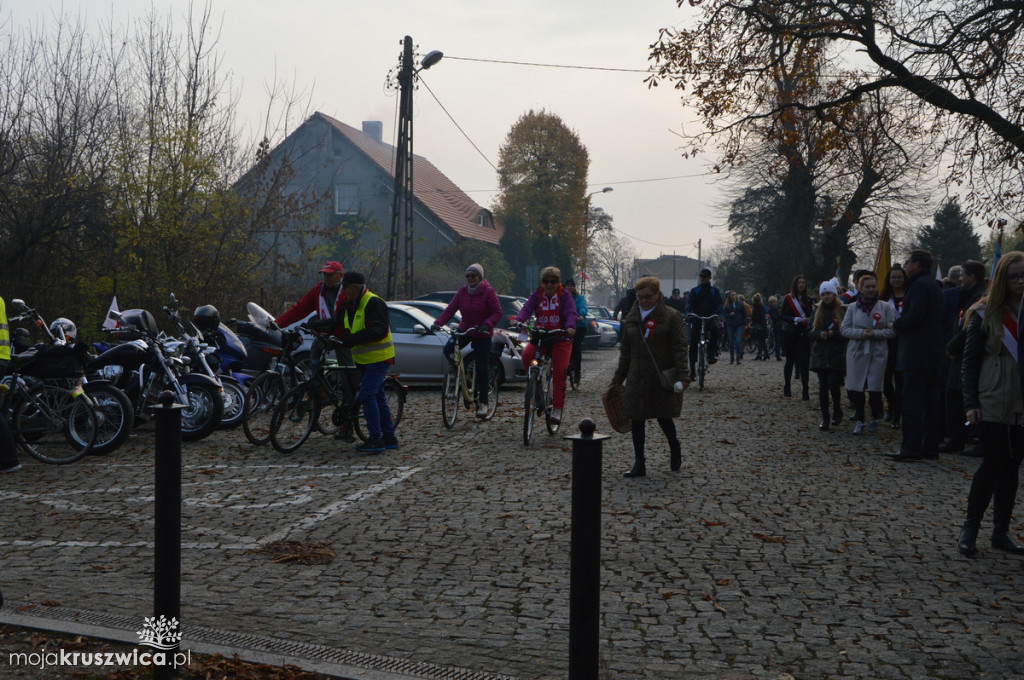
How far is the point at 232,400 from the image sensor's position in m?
11.8

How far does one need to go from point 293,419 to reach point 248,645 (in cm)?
598

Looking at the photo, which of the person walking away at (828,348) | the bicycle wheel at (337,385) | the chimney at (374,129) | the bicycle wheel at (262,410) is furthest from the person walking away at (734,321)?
the chimney at (374,129)

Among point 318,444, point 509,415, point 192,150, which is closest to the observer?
point 318,444

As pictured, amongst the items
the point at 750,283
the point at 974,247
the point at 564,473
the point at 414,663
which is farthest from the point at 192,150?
the point at 974,247

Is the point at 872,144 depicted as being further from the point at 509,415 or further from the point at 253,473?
the point at 253,473

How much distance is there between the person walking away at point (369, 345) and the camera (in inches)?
396

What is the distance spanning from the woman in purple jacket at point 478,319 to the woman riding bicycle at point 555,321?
3.04ft

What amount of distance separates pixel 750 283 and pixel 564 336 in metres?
45.0

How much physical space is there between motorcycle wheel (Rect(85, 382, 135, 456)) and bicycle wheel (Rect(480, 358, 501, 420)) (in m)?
4.53

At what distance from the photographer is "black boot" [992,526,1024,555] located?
6.13 meters

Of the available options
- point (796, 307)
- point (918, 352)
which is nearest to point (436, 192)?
point (796, 307)

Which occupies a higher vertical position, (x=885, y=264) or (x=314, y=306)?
(x=885, y=264)

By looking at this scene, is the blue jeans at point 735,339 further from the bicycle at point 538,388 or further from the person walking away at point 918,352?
the person walking away at point 918,352

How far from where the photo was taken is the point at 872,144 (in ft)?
52.1
